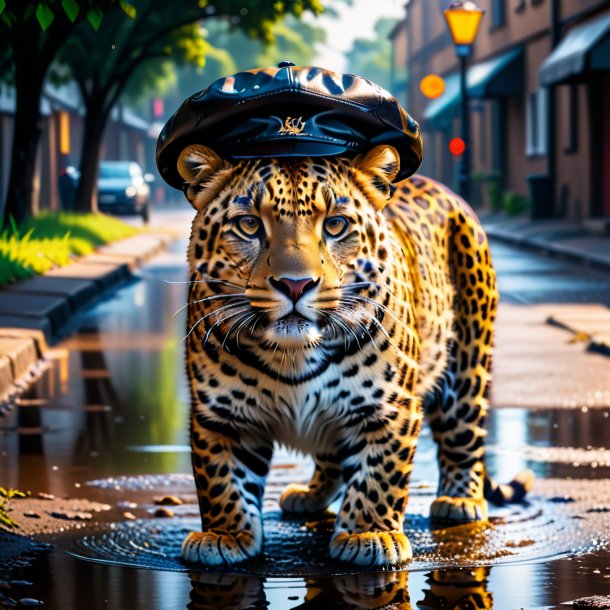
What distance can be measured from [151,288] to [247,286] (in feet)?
54.0

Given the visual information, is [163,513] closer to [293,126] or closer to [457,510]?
[457,510]

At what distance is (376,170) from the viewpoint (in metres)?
5.83

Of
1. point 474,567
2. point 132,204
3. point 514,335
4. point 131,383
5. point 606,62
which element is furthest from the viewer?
point 132,204

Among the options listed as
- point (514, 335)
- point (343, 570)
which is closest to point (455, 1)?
point (514, 335)

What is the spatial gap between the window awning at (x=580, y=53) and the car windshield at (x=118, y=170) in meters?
16.3

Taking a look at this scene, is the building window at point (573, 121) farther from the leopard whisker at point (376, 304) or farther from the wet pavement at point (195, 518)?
the leopard whisker at point (376, 304)

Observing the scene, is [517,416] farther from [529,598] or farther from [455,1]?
[455,1]

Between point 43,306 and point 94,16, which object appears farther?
point 43,306

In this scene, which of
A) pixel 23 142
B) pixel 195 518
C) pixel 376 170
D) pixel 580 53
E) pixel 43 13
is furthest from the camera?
pixel 580 53

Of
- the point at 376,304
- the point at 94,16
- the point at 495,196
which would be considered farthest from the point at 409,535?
the point at 495,196

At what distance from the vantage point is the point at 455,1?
1001 inches

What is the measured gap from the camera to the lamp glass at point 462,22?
24.8m

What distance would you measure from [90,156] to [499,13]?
13.8 metres

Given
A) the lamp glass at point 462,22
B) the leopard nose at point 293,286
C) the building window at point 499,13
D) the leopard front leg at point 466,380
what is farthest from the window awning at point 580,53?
the leopard nose at point 293,286
